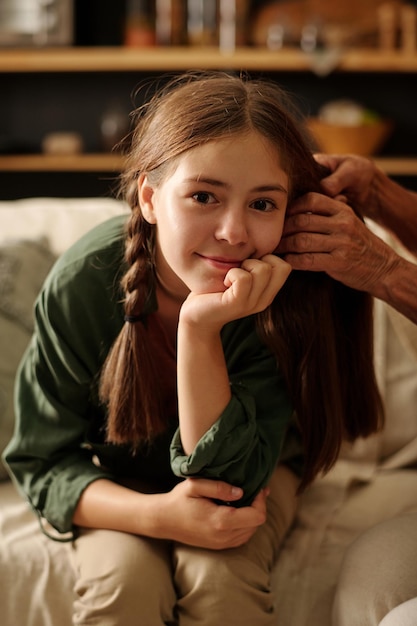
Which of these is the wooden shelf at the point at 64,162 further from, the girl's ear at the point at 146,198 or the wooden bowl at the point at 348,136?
the girl's ear at the point at 146,198

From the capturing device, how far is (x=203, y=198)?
1124 mm

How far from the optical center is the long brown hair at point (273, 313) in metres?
1.18

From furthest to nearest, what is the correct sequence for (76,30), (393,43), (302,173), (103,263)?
(76,30)
(393,43)
(103,263)
(302,173)

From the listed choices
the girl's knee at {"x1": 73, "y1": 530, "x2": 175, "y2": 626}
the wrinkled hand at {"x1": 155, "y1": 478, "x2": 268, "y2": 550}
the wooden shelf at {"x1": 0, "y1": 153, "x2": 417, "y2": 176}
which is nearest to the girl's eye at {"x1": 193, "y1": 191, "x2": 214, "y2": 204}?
the wrinkled hand at {"x1": 155, "y1": 478, "x2": 268, "y2": 550}

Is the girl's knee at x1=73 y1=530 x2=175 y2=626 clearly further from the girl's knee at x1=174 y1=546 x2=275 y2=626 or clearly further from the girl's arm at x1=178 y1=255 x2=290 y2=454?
the girl's arm at x1=178 y1=255 x2=290 y2=454

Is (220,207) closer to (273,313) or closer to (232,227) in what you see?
(232,227)

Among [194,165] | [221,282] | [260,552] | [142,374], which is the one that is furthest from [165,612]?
[194,165]

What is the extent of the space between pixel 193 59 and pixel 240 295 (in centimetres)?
214

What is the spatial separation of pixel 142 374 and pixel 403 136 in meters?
2.43

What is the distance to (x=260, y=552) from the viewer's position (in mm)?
1290

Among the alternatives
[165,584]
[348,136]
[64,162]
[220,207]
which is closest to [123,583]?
[165,584]

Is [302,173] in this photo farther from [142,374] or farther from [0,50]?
[0,50]

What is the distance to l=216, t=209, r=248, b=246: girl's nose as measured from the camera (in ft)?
3.63

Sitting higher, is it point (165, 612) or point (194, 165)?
point (194, 165)
